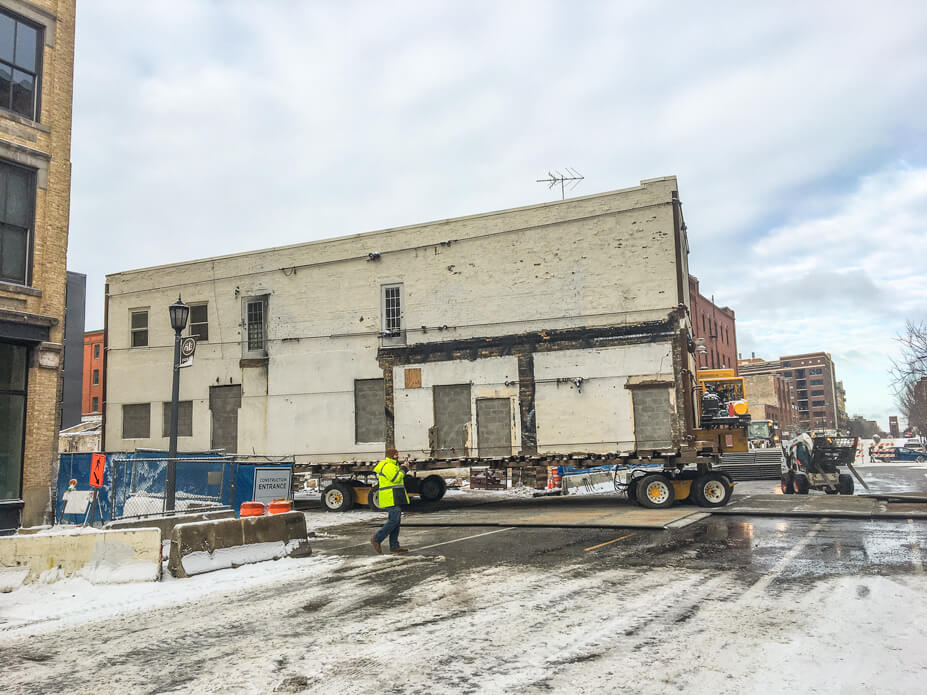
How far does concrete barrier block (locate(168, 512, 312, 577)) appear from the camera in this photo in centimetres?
941

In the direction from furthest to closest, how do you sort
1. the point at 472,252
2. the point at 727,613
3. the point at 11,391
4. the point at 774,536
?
the point at 472,252 → the point at 11,391 → the point at 774,536 → the point at 727,613

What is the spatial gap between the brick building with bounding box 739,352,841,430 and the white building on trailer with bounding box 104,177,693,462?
144 meters

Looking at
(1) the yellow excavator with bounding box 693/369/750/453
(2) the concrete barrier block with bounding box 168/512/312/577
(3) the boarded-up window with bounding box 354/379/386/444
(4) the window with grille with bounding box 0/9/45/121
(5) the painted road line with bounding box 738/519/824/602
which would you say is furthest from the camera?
(3) the boarded-up window with bounding box 354/379/386/444

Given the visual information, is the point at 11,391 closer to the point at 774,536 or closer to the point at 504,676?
the point at 504,676

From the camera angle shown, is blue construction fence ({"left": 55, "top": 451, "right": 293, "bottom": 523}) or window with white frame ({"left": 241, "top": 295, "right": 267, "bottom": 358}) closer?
blue construction fence ({"left": 55, "top": 451, "right": 293, "bottom": 523})

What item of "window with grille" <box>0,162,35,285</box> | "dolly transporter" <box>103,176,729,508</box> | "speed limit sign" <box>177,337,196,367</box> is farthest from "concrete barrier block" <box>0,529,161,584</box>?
"dolly transporter" <box>103,176,729,508</box>

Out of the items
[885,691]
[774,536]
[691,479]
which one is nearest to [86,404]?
[691,479]

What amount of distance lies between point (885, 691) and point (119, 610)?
724 cm

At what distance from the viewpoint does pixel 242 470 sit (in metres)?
17.7

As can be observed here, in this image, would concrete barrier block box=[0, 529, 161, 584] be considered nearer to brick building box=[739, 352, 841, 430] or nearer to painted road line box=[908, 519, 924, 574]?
painted road line box=[908, 519, 924, 574]

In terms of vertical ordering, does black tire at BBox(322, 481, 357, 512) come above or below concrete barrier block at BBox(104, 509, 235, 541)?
below

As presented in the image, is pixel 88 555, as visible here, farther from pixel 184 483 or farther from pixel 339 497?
pixel 339 497

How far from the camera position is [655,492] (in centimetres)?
1820

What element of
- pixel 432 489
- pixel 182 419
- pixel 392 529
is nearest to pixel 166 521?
pixel 392 529
